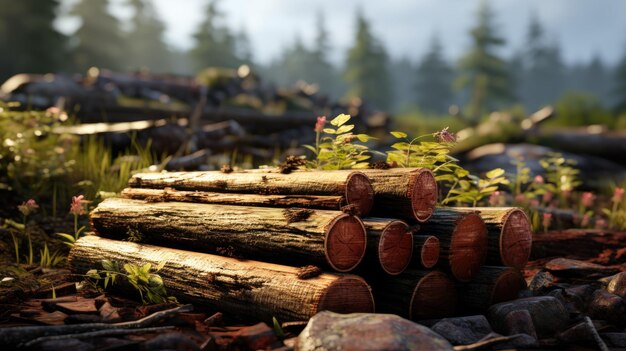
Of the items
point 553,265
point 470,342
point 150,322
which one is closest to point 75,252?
point 150,322

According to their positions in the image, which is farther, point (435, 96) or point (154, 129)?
point (435, 96)

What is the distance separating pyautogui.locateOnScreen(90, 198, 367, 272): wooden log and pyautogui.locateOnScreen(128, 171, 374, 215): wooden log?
0.25m

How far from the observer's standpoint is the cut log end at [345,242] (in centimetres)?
335

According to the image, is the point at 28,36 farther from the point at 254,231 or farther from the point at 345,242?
the point at 345,242

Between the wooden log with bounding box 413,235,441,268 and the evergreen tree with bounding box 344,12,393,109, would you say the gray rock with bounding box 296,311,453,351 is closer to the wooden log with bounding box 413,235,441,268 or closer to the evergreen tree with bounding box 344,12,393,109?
the wooden log with bounding box 413,235,441,268

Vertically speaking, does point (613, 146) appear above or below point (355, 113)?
below

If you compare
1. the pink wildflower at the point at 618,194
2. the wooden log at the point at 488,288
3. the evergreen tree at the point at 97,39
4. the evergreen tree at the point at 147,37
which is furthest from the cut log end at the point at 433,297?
the evergreen tree at the point at 147,37

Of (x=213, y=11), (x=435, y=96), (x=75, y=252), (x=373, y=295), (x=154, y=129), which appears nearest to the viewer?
(x=373, y=295)

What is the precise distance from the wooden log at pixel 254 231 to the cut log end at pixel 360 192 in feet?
0.89

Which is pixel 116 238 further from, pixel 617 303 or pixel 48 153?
pixel 617 303

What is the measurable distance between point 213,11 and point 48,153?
44426mm

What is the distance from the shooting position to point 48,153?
6.98 meters

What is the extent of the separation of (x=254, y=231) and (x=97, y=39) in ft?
136

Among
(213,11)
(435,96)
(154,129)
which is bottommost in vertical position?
(154,129)
